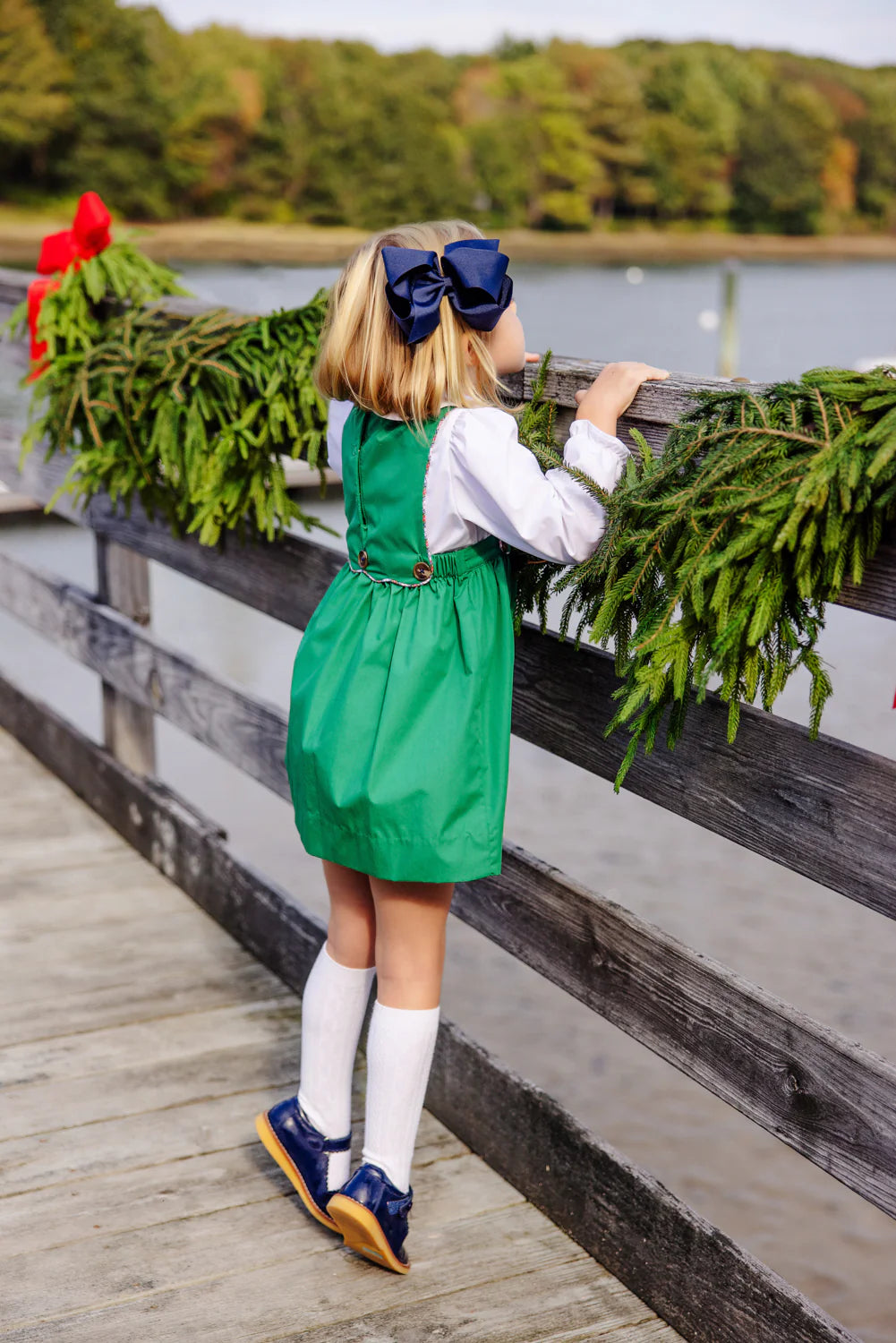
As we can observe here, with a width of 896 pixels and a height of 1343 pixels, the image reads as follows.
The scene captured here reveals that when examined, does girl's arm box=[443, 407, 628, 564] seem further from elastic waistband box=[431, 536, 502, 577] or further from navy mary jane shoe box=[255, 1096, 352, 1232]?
navy mary jane shoe box=[255, 1096, 352, 1232]

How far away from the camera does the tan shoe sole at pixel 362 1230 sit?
1.81 m

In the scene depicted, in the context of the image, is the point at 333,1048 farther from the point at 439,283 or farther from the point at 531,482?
the point at 439,283

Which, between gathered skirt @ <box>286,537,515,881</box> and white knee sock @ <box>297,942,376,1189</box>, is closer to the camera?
gathered skirt @ <box>286,537,515,881</box>

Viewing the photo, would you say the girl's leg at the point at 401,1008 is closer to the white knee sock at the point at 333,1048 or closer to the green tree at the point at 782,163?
the white knee sock at the point at 333,1048

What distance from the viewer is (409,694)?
169cm

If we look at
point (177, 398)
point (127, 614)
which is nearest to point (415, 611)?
point (177, 398)

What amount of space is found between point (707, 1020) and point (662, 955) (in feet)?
0.34

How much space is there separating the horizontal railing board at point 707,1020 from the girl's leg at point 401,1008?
0.24m

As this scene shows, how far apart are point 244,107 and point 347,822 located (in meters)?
75.6

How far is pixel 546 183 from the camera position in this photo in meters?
77.9

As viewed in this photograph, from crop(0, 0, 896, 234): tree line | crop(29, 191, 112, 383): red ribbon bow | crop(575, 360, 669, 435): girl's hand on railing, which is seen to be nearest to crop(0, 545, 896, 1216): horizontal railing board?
crop(575, 360, 669, 435): girl's hand on railing

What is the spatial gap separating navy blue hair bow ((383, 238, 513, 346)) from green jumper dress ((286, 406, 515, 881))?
0.13 metres

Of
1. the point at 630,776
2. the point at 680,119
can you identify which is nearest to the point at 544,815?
the point at 630,776

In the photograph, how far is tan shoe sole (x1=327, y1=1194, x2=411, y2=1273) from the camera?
1812 millimetres
